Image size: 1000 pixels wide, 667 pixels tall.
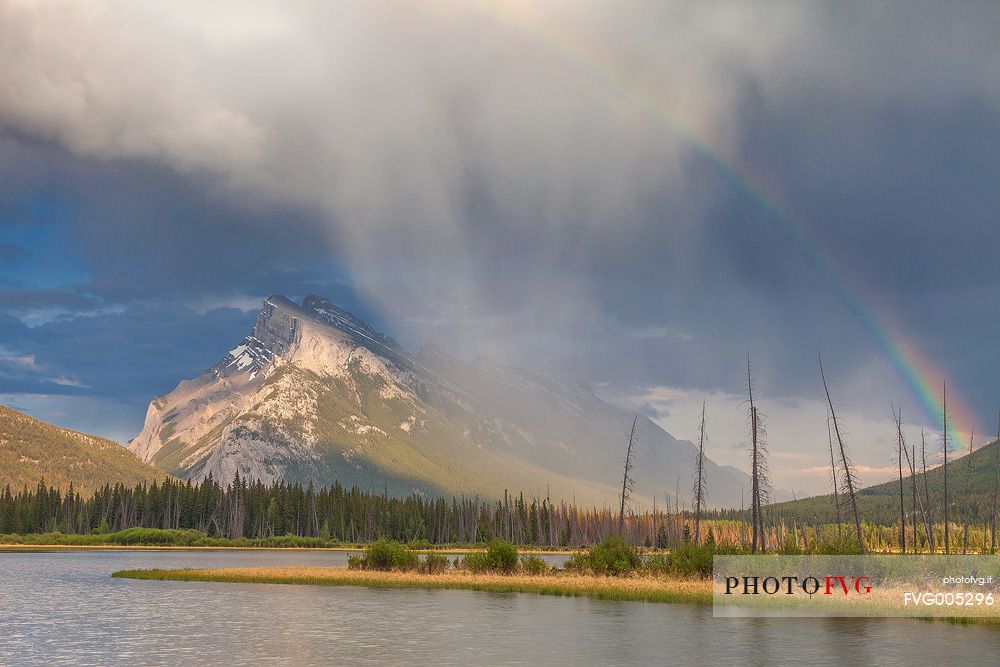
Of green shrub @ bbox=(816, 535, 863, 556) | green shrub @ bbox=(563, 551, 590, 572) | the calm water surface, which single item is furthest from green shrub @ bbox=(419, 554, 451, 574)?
green shrub @ bbox=(816, 535, 863, 556)

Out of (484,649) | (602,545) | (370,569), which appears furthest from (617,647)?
(370,569)

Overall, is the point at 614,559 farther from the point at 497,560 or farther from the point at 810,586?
the point at 810,586

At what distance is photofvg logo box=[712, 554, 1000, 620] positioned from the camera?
61.8 metres

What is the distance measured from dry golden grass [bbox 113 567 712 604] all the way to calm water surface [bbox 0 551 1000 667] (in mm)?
4428

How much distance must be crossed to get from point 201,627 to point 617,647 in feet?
87.5

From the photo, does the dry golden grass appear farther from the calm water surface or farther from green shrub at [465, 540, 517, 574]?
the calm water surface

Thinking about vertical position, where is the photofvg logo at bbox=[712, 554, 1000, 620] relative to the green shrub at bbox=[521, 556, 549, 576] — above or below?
above

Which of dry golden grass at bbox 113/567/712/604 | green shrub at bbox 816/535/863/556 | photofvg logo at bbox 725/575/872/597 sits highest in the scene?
green shrub at bbox 816/535/863/556

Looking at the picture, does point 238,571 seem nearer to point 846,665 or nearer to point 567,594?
point 567,594

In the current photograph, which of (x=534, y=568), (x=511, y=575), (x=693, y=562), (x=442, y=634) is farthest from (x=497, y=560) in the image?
(x=442, y=634)

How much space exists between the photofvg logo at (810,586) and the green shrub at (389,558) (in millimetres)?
42176

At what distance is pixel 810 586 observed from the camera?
7194 centimetres

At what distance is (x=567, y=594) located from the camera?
3120 inches

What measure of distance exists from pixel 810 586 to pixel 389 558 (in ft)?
171
